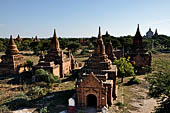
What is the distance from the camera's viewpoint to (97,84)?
54.6 feet

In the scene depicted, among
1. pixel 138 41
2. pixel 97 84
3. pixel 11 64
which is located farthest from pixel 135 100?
pixel 11 64

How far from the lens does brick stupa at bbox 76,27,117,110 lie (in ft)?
54.6

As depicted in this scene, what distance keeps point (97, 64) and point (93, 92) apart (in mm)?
4312

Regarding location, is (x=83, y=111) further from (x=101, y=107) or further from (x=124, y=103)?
(x=124, y=103)

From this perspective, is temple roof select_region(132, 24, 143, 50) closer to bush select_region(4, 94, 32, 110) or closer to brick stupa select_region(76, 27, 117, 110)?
brick stupa select_region(76, 27, 117, 110)

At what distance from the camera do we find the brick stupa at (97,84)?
16.7 metres

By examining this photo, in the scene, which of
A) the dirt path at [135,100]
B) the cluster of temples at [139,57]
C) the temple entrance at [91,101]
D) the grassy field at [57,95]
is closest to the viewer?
the dirt path at [135,100]

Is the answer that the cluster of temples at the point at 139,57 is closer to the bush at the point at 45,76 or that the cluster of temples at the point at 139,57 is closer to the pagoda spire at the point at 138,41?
the pagoda spire at the point at 138,41

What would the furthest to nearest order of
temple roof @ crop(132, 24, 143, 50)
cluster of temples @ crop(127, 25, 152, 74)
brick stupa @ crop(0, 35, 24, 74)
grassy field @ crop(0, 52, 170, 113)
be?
temple roof @ crop(132, 24, 143, 50)
cluster of temples @ crop(127, 25, 152, 74)
brick stupa @ crop(0, 35, 24, 74)
grassy field @ crop(0, 52, 170, 113)

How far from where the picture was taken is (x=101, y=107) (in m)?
16.7

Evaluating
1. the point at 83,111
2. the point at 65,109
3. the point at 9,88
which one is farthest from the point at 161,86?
the point at 9,88

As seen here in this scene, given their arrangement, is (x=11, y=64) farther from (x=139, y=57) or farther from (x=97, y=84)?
(x=139, y=57)

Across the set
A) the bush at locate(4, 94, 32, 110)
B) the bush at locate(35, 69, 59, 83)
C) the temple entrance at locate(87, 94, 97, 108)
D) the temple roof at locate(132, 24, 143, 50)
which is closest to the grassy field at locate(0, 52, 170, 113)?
the bush at locate(4, 94, 32, 110)

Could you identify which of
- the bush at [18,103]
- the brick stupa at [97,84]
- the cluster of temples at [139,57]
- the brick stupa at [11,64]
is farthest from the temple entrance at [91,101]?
the brick stupa at [11,64]
